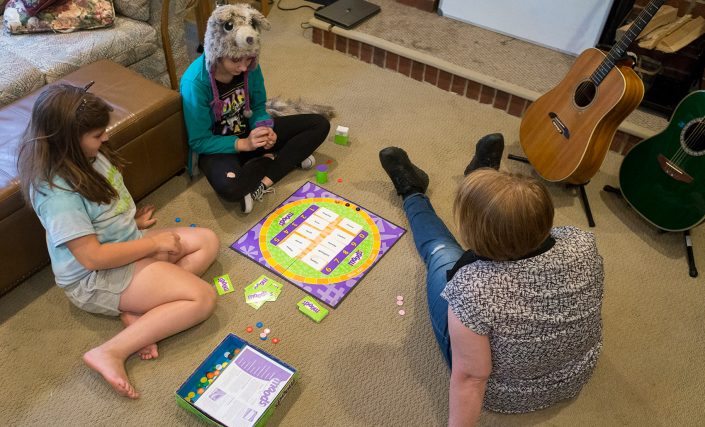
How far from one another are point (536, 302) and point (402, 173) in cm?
95

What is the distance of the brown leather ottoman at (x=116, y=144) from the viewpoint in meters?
1.51

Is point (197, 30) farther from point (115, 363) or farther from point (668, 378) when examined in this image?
point (668, 378)

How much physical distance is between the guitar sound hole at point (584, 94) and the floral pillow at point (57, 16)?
1877 millimetres

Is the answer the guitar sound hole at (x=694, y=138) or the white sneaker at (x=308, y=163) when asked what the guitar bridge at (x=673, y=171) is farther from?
the white sneaker at (x=308, y=163)

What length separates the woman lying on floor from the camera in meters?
1.04

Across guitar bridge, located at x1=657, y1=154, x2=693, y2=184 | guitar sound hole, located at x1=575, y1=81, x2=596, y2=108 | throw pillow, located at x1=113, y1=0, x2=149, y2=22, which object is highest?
guitar sound hole, located at x1=575, y1=81, x2=596, y2=108

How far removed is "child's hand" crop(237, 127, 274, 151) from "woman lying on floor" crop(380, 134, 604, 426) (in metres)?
0.92

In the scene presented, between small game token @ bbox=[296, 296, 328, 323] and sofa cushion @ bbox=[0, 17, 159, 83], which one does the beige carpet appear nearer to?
small game token @ bbox=[296, 296, 328, 323]

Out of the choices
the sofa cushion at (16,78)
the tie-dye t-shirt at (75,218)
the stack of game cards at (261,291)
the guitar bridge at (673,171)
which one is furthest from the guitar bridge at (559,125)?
the sofa cushion at (16,78)

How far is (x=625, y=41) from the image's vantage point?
1725mm

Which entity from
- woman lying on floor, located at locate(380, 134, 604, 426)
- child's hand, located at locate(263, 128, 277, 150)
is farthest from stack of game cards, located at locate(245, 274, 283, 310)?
woman lying on floor, located at locate(380, 134, 604, 426)

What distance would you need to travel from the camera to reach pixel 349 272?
5.74 ft

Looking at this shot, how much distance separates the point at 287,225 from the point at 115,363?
0.72 metres

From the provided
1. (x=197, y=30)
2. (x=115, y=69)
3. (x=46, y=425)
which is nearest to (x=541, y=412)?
(x=46, y=425)
